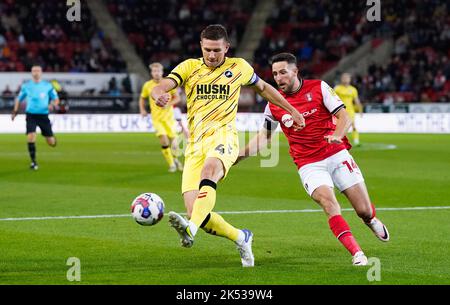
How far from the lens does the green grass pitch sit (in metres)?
8.55

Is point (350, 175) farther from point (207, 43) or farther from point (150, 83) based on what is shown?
point (150, 83)

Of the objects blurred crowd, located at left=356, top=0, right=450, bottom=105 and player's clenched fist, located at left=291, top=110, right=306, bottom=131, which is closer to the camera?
player's clenched fist, located at left=291, top=110, right=306, bottom=131

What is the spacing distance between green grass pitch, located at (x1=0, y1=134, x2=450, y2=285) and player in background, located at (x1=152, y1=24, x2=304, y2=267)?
1.72ft

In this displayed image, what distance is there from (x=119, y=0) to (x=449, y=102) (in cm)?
2025

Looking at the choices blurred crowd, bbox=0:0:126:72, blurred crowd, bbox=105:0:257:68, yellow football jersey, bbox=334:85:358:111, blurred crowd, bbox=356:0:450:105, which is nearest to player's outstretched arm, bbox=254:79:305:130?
yellow football jersey, bbox=334:85:358:111

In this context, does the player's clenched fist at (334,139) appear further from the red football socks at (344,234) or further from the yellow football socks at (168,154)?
the yellow football socks at (168,154)

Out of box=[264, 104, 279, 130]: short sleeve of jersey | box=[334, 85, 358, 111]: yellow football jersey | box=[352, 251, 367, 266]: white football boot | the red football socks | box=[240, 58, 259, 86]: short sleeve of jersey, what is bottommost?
box=[334, 85, 358, 111]: yellow football jersey

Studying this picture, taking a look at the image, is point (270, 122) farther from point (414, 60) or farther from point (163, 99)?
point (414, 60)

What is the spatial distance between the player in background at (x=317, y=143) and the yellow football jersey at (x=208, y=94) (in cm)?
54

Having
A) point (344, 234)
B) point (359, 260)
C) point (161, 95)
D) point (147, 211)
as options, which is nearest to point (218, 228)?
point (147, 211)

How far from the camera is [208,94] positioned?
30.1ft

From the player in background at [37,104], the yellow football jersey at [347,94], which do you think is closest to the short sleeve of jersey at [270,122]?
the player in background at [37,104]

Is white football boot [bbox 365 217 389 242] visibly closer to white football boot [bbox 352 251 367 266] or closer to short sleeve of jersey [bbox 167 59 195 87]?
white football boot [bbox 352 251 367 266]

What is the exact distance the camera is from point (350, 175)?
953 cm
